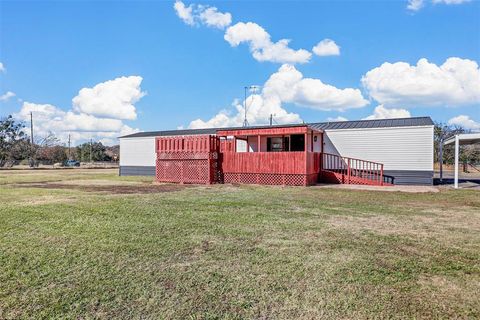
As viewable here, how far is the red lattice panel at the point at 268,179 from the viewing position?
47.8 ft

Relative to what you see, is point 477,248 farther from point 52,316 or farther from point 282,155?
point 282,155

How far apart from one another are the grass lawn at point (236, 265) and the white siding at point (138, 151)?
1567cm

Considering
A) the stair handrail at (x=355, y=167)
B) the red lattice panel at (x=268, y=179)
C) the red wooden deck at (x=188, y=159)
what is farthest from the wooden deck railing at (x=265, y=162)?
the stair handrail at (x=355, y=167)

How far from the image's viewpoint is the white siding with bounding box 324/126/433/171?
1479cm

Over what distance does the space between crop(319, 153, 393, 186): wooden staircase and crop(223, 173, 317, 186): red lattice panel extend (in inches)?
39.6

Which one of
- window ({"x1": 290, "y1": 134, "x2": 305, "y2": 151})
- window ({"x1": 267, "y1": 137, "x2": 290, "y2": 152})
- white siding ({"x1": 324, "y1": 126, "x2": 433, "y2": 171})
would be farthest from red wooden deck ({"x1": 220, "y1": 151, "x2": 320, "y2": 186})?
window ({"x1": 267, "y1": 137, "x2": 290, "y2": 152})

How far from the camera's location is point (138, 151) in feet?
75.5

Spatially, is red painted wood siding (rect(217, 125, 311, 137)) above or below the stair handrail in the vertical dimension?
above

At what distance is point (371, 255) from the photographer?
4.14 meters

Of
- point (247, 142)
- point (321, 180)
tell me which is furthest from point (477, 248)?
point (247, 142)

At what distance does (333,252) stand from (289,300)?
1.55 metres

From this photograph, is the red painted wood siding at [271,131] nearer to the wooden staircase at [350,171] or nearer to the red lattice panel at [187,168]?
the red lattice panel at [187,168]

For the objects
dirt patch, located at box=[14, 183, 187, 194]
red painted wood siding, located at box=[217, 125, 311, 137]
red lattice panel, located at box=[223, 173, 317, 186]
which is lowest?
dirt patch, located at box=[14, 183, 187, 194]

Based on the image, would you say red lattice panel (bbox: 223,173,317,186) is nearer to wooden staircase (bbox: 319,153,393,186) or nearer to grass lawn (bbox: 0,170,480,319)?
wooden staircase (bbox: 319,153,393,186)
